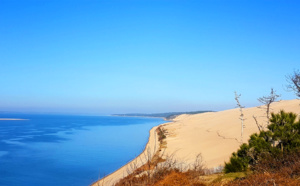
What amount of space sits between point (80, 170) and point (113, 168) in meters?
3.14

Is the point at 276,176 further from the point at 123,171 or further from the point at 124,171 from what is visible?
the point at 124,171

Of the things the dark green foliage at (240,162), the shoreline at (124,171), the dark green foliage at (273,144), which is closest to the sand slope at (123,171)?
the shoreline at (124,171)

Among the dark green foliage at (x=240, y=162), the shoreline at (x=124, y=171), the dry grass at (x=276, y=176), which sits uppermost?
the dry grass at (x=276, y=176)

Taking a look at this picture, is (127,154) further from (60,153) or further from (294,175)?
(294,175)

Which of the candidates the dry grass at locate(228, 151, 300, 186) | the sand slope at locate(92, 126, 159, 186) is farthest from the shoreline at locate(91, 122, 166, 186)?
the dry grass at locate(228, 151, 300, 186)

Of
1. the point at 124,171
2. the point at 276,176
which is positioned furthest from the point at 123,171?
the point at 276,176

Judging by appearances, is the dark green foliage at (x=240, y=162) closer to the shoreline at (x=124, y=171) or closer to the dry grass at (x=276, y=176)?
the dry grass at (x=276, y=176)

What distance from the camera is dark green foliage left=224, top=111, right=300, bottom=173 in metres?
9.05

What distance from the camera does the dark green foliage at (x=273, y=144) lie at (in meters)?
9.05

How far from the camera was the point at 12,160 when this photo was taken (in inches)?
1199

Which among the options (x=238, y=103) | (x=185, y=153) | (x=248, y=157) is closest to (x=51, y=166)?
(x=185, y=153)

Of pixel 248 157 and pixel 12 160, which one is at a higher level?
pixel 248 157

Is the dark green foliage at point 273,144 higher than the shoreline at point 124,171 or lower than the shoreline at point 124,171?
higher

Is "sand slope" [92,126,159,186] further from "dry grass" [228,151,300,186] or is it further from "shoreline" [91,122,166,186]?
"dry grass" [228,151,300,186]
